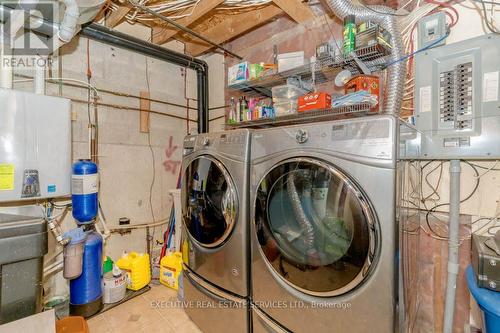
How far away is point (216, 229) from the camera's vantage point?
1.58 m

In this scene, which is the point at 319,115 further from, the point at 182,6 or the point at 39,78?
the point at 39,78

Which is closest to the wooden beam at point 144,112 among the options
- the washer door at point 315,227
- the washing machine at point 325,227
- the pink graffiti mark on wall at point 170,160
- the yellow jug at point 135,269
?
the pink graffiti mark on wall at point 170,160

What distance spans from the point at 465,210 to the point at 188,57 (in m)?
2.95

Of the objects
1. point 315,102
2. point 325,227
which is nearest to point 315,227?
point 325,227

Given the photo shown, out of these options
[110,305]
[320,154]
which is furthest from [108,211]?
[320,154]

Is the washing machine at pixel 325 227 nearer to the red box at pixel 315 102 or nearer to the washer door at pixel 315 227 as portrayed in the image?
the washer door at pixel 315 227

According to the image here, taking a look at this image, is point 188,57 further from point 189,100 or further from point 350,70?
point 350,70

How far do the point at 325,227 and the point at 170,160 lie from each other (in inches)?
90.7

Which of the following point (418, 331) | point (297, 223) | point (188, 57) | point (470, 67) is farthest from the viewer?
point (188, 57)

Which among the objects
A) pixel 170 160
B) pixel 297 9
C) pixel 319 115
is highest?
pixel 297 9

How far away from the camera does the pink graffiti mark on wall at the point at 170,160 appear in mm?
2927

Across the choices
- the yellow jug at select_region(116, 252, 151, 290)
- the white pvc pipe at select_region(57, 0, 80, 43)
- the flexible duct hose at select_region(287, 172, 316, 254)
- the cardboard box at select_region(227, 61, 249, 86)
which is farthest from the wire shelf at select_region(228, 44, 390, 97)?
the yellow jug at select_region(116, 252, 151, 290)

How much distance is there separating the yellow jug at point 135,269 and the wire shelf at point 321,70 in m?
1.93

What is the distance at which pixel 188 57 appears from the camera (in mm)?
2902
